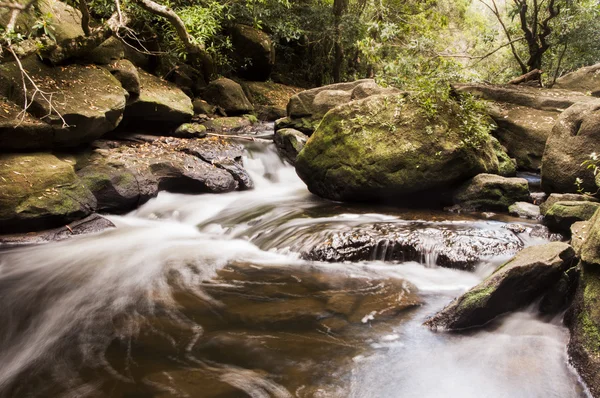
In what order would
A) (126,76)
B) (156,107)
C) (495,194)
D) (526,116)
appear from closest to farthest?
(495,194) → (126,76) → (526,116) → (156,107)

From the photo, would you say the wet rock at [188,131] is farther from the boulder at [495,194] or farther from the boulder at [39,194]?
the boulder at [495,194]

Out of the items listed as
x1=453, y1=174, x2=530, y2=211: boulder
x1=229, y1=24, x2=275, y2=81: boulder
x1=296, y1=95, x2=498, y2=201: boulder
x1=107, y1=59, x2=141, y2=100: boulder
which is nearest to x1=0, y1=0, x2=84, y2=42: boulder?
x1=107, y1=59, x2=141, y2=100: boulder

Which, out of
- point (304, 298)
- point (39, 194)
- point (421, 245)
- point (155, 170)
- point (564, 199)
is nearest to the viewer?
point (304, 298)

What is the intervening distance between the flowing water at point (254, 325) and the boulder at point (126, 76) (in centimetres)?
401

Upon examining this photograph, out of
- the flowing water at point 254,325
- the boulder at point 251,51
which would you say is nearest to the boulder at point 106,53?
the flowing water at point 254,325

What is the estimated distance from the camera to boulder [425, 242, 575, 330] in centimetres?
359

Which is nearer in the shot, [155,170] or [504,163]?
[155,170]

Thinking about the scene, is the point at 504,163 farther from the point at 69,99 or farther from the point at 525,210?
→ the point at 69,99

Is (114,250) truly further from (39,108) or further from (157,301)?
(39,108)

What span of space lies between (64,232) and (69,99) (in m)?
2.56

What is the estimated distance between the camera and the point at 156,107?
974 centimetres

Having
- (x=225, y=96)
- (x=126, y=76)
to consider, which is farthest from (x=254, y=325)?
(x=225, y=96)

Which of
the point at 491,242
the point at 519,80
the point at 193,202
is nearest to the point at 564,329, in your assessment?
the point at 491,242

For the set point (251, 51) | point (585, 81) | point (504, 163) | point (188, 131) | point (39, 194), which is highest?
point (251, 51)
